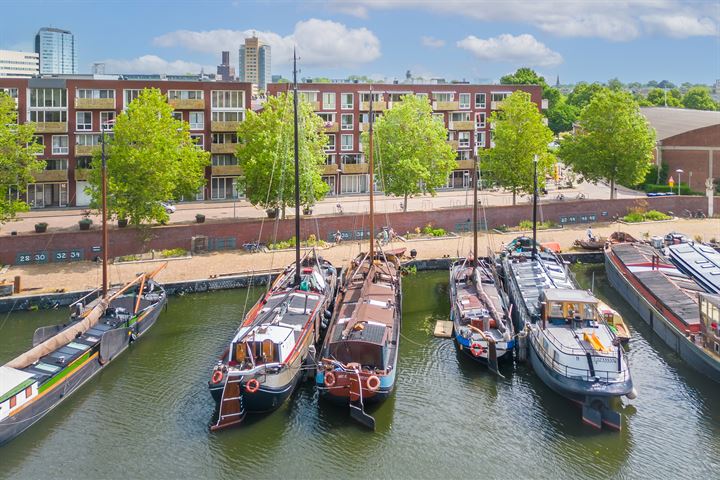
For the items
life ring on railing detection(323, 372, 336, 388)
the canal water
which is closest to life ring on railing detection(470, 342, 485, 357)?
the canal water

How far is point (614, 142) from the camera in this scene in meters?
64.4

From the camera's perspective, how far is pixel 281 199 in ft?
176

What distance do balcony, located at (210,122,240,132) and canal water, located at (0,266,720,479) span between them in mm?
40951

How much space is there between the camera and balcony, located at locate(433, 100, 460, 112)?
260 feet

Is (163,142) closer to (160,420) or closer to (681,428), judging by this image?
(160,420)

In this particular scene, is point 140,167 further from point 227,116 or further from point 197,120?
point 227,116

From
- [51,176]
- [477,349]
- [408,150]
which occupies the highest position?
[408,150]

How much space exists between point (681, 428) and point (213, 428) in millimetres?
16588

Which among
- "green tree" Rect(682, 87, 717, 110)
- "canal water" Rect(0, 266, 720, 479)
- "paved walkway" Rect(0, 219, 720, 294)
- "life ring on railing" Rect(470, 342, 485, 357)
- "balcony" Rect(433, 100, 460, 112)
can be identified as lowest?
"canal water" Rect(0, 266, 720, 479)

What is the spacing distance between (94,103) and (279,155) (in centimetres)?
2371

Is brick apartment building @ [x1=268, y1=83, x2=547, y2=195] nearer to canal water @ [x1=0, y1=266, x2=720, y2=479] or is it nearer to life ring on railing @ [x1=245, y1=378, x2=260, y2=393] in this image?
canal water @ [x1=0, y1=266, x2=720, y2=479]

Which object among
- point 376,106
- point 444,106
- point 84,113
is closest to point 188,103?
point 84,113

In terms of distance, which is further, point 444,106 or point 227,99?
point 444,106

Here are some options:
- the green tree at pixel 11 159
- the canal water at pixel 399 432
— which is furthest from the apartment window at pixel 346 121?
the canal water at pixel 399 432
